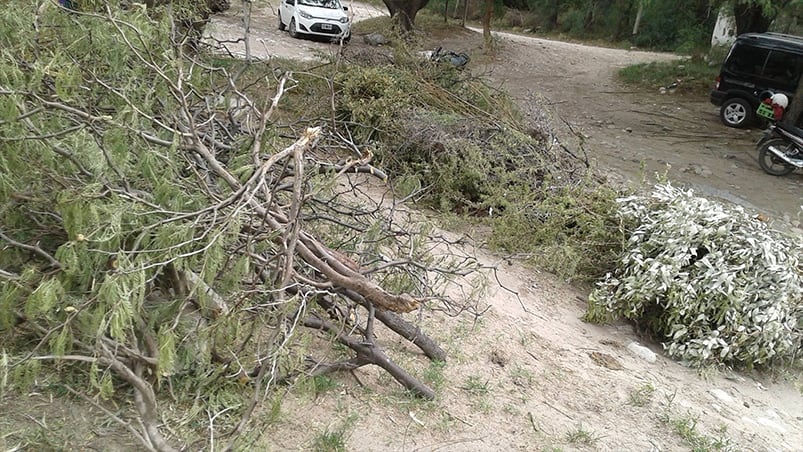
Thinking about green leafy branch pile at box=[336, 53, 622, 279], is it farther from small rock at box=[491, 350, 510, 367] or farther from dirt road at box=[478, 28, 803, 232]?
small rock at box=[491, 350, 510, 367]

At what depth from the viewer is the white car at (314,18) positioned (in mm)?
16703

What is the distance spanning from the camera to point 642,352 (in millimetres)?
4586

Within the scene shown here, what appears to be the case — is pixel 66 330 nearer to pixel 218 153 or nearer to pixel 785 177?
pixel 218 153

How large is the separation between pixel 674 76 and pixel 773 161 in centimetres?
767

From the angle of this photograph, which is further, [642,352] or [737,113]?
[737,113]

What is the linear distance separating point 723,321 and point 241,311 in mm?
3809

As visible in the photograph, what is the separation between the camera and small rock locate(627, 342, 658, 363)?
452cm

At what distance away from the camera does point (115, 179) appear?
8.13 feet

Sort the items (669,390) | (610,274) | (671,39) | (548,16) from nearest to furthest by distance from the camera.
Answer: (669,390) → (610,274) → (671,39) → (548,16)

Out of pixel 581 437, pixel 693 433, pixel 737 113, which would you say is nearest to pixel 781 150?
pixel 737 113

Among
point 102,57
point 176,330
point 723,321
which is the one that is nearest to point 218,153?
point 102,57

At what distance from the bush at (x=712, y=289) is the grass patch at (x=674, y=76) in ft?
39.1

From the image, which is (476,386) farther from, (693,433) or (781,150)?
(781,150)

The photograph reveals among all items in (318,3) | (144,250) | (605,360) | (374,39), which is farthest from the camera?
(374,39)
